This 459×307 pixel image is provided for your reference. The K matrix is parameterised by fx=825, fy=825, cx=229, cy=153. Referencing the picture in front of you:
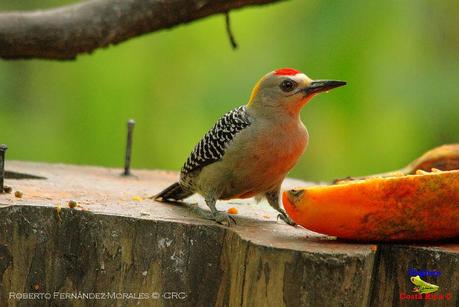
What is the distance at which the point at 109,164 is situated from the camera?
367 inches

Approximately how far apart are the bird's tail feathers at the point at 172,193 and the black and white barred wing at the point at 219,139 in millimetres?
209

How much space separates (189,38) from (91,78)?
120 cm

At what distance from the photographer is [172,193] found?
16.1 feet

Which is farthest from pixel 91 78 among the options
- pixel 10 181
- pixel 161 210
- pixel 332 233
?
pixel 332 233

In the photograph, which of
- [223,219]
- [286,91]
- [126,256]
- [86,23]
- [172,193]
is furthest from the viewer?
[86,23]

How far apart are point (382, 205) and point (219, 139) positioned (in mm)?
1111

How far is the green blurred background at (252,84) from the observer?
825cm

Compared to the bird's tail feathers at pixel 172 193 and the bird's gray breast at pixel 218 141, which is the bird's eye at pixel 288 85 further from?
the bird's tail feathers at pixel 172 193

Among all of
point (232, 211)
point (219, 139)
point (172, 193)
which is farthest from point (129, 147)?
point (219, 139)

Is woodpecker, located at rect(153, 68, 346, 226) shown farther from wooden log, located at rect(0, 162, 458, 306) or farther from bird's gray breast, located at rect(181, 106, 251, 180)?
wooden log, located at rect(0, 162, 458, 306)

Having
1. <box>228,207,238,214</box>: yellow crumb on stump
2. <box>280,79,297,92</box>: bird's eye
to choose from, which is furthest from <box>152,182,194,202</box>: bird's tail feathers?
<box>280,79,297,92</box>: bird's eye

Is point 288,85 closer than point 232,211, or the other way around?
point 288,85

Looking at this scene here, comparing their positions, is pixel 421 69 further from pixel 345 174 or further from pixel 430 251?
pixel 430 251

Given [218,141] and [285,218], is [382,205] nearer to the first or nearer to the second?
[285,218]
